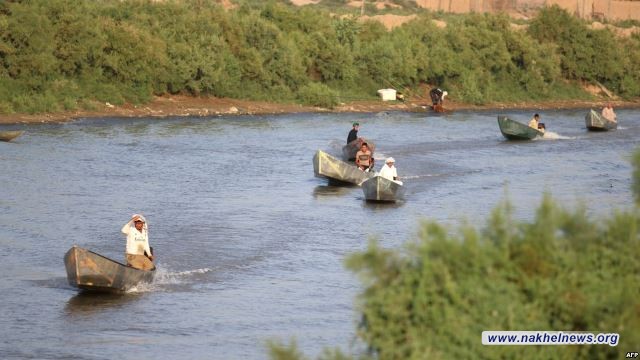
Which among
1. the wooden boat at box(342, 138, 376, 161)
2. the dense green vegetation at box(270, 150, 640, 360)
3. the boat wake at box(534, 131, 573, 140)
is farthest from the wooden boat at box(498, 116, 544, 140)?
the dense green vegetation at box(270, 150, 640, 360)

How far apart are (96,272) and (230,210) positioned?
9.80m

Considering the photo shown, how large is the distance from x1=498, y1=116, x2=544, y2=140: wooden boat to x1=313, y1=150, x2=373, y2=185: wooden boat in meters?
14.6

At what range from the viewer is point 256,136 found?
46469mm

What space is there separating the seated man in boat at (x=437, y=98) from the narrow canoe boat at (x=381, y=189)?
2839cm

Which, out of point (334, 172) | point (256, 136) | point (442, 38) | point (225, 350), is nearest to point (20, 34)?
point (256, 136)

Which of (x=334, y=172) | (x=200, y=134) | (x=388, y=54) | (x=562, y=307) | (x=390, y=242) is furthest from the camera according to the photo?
(x=388, y=54)

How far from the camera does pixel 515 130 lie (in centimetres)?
4794

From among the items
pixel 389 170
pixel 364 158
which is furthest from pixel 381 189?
pixel 364 158

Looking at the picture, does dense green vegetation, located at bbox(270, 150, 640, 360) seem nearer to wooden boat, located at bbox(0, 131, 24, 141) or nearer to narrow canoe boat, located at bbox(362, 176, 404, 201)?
narrow canoe boat, located at bbox(362, 176, 404, 201)

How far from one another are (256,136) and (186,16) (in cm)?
1377

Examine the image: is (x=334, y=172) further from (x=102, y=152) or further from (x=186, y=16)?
(x=186, y=16)

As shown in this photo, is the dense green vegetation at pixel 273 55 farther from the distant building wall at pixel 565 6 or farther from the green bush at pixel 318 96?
the distant building wall at pixel 565 6

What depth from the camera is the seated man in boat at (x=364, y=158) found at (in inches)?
1355

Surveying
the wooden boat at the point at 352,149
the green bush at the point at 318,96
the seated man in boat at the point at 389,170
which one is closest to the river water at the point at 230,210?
the seated man in boat at the point at 389,170
